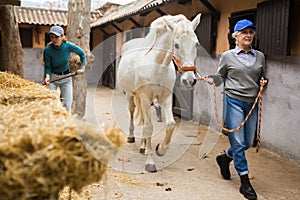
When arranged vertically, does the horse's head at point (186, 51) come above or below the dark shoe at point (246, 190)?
above

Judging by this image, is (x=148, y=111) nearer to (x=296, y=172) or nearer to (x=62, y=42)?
(x=62, y=42)

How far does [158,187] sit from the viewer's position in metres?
3.83

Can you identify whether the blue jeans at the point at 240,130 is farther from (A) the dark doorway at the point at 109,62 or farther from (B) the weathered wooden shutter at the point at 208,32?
(A) the dark doorway at the point at 109,62

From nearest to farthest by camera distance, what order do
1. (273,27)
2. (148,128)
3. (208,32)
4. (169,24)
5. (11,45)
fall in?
(169,24) < (148,128) < (273,27) < (208,32) < (11,45)

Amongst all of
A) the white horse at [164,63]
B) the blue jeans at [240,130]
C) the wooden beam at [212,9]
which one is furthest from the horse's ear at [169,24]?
the wooden beam at [212,9]

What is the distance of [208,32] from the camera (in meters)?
6.98

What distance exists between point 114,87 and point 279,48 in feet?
34.1

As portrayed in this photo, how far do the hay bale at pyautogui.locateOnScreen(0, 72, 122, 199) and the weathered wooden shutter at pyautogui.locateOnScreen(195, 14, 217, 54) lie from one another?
5.87 m

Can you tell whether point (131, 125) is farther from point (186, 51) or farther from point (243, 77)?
point (243, 77)

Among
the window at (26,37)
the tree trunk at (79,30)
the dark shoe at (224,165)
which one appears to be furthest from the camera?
the window at (26,37)

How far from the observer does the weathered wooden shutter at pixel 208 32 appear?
688 cm

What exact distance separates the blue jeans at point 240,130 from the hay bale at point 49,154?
2.54 metres

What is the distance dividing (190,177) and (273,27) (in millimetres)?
2567

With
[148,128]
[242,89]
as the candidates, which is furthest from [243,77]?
[148,128]
